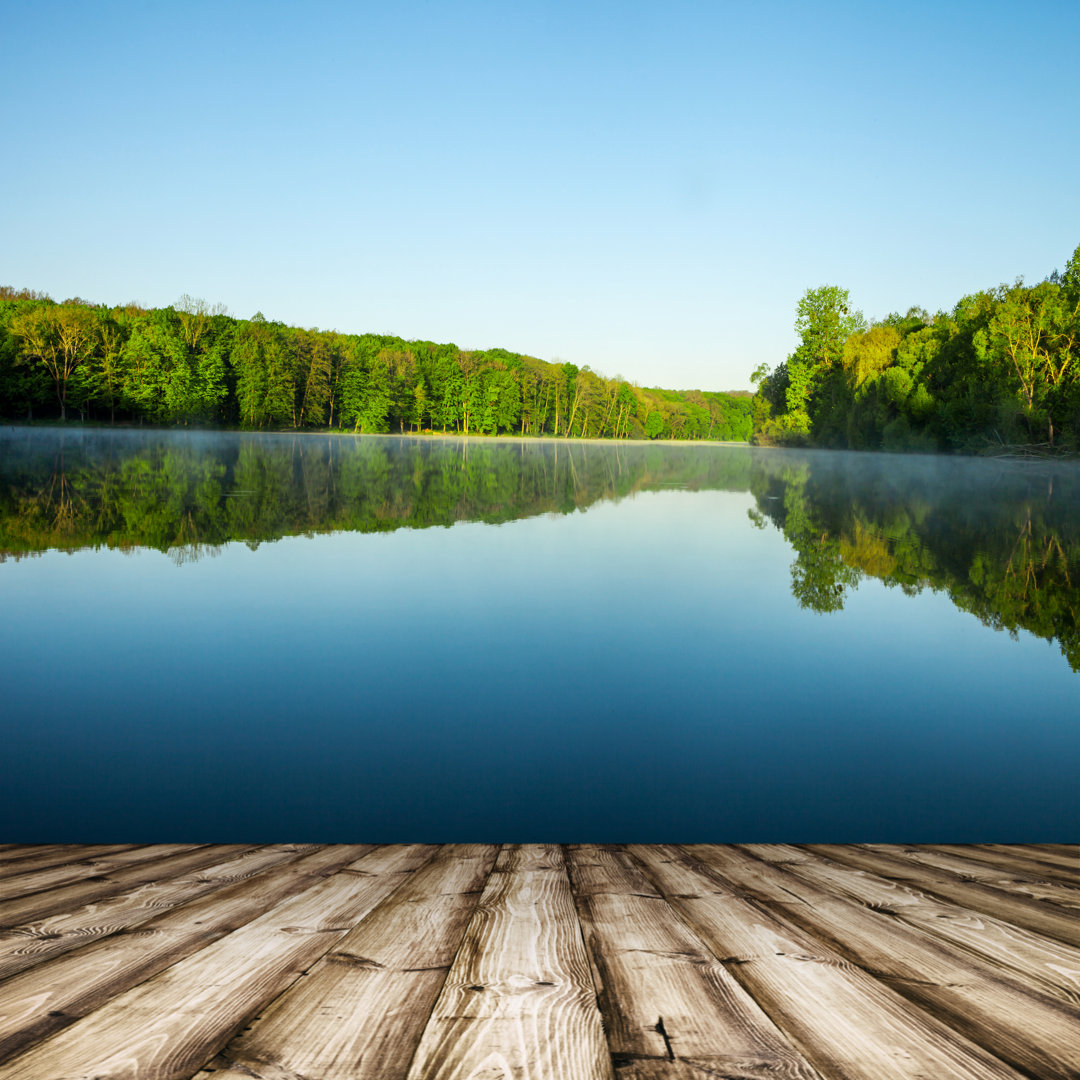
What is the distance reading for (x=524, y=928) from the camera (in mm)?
1832

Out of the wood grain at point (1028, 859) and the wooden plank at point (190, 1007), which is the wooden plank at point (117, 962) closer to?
the wooden plank at point (190, 1007)

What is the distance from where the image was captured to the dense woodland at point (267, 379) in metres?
70.2

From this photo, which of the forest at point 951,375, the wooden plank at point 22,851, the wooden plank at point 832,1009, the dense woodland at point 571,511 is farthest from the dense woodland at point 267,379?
the wooden plank at point 832,1009

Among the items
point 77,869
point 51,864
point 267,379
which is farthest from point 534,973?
point 267,379

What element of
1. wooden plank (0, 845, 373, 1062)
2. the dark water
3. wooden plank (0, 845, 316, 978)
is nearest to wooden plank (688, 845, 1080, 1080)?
wooden plank (0, 845, 373, 1062)

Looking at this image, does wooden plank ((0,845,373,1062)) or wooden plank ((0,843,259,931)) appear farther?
wooden plank ((0,843,259,931))

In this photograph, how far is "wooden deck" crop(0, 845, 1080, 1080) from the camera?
1129mm

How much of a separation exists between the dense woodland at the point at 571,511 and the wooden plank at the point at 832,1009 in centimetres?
668

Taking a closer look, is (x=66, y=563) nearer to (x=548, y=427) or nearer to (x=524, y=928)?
(x=524, y=928)

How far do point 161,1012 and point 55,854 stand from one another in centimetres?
201

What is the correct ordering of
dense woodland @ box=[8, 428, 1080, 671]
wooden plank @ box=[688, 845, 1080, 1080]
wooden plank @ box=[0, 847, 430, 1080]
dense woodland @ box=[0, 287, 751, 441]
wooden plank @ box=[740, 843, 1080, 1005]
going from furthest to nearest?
dense woodland @ box=[0, 287, 751, 441] → dense woodland @ box=[8, 428, 1080, 671] → wooden plank @ box=[740, 843, 1080, 1005] → wooden plank @ box=[688, 845, 1080, 1080] → wooden plank @ box=[0, 847, 430, 1080]

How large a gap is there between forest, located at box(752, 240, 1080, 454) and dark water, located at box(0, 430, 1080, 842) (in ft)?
131

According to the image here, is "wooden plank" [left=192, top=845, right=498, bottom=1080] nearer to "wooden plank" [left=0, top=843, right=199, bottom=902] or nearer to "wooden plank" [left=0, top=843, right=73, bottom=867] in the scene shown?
"wooden plank" [left=0, top=843, right=199, bottom=902]

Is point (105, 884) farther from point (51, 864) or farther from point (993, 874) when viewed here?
point (993, 874)
